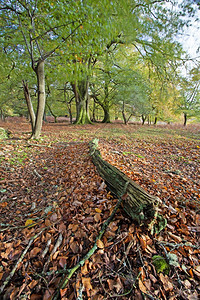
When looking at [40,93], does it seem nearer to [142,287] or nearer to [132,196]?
[132,196]

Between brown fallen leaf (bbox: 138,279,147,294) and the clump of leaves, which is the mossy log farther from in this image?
brown fallen leaf (bbox: 138,279,147,294)

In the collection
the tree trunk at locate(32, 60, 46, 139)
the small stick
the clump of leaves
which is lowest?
the small stick

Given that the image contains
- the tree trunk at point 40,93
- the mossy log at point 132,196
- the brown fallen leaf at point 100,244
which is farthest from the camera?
the tree trunk at point 40,93

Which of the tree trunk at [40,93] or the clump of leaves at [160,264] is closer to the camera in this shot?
the clump of leaves at [160,264]

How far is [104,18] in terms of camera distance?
12.0 ft

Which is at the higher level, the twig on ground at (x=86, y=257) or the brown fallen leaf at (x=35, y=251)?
the twig on ground at (x=86, y=257)

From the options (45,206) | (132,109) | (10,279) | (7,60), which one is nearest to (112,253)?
(10,279)

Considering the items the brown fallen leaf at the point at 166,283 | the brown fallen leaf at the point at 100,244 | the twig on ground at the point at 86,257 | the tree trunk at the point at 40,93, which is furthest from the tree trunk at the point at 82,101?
the brown fallen leaf at the point at 166,283

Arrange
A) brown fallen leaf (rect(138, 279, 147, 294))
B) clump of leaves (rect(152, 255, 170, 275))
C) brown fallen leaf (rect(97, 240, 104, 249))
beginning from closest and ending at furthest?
brown fallen leaf (rect(138, 279, 147, 294)), clump of leaves (rect(152, 255, 170, 275)), brown fallen leaf (rect(97, 240, 104, 249))

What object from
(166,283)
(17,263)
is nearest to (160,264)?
(166,283)

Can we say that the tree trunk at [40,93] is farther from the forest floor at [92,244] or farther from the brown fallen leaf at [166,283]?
the brown fallen leaf at [166,283]


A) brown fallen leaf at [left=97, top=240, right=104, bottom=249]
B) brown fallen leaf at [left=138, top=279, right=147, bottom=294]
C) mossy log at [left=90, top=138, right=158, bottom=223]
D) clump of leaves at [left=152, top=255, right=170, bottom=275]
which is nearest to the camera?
brown fallen leaf at [left=138, top=279, right=147, bottom=294]

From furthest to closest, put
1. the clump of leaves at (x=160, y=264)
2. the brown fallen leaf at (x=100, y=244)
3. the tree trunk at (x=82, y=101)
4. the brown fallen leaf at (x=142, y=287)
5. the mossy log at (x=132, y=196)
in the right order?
the tree trunk at (x=82, y=101)
the mossy log at (x=132, y=196)
the brown fallen leaf at (x=100, y=244)
the clump of leaves at (x=160, y=264)
the brown fallen leaf at (x=142, y=287)

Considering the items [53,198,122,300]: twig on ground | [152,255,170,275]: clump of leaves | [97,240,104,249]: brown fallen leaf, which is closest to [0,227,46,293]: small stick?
[53,198,122,300]: twig on ground
